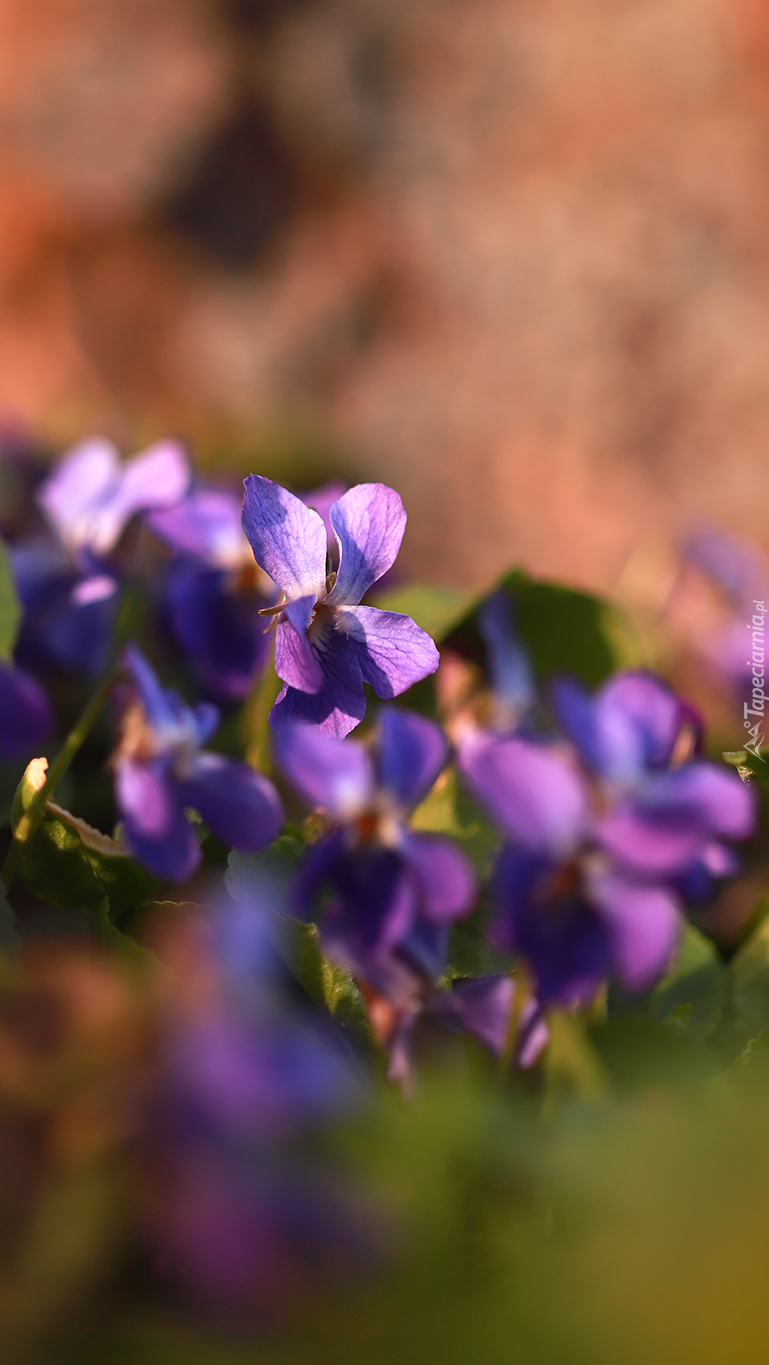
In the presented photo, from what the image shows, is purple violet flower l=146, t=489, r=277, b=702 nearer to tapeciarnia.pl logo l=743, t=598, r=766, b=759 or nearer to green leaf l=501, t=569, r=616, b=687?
green leaf l=501, t=569, r=616, b=687

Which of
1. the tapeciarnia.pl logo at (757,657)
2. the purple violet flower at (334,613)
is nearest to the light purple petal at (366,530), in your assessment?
the purple violet flower at (334,613)

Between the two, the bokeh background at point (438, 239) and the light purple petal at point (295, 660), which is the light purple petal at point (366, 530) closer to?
the light purple petal at point (295, 660)

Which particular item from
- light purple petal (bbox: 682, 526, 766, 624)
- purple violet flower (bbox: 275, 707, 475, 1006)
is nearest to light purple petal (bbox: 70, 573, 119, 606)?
purple violet flower (bbox: 275, 707, 475, 1006)

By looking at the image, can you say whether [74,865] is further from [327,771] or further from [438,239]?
[438,239]

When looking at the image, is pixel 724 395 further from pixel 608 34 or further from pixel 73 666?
pixel 73 666

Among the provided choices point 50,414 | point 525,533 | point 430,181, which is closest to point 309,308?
point 430,181

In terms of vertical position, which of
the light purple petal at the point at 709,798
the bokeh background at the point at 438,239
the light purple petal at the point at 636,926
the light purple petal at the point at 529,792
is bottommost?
the bokeh background at the point at 438,239

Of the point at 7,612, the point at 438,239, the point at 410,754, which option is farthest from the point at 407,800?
the point at 438,239
